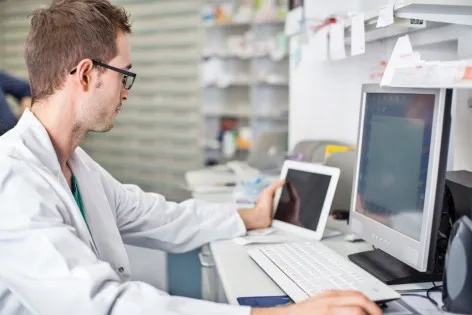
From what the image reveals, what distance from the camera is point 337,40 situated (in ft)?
6.18

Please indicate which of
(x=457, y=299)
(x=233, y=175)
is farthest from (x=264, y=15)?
(x=457, y=299)

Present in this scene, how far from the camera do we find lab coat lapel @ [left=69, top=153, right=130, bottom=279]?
4.42 ft

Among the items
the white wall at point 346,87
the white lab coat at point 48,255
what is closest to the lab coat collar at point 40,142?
the white lab coat at point 48,255

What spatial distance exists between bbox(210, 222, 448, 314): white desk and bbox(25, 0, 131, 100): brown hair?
614mm

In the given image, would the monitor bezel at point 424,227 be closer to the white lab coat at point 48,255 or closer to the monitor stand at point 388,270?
the monitor stand at point 388,270

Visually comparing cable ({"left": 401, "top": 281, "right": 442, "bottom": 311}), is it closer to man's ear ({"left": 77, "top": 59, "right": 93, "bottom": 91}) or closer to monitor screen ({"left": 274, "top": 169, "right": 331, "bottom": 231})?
monitor screen ({"left": 274, "top": 169, "right": 331, "bottom": 231})

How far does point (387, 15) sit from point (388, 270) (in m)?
0.65

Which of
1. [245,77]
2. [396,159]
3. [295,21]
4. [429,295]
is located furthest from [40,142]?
[245,77]

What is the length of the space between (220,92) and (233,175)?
2694 mm

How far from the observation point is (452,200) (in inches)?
46.6

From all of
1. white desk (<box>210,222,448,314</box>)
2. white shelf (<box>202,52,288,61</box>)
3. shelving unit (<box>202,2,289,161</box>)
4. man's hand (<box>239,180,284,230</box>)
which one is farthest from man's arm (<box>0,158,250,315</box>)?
white shelf (<box>202,52,288,61</box>)

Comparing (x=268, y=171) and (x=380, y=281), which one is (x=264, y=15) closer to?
(x=268, y=171)

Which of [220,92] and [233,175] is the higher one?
[220,92]

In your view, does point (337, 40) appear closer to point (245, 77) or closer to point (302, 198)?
point (302, 198)
